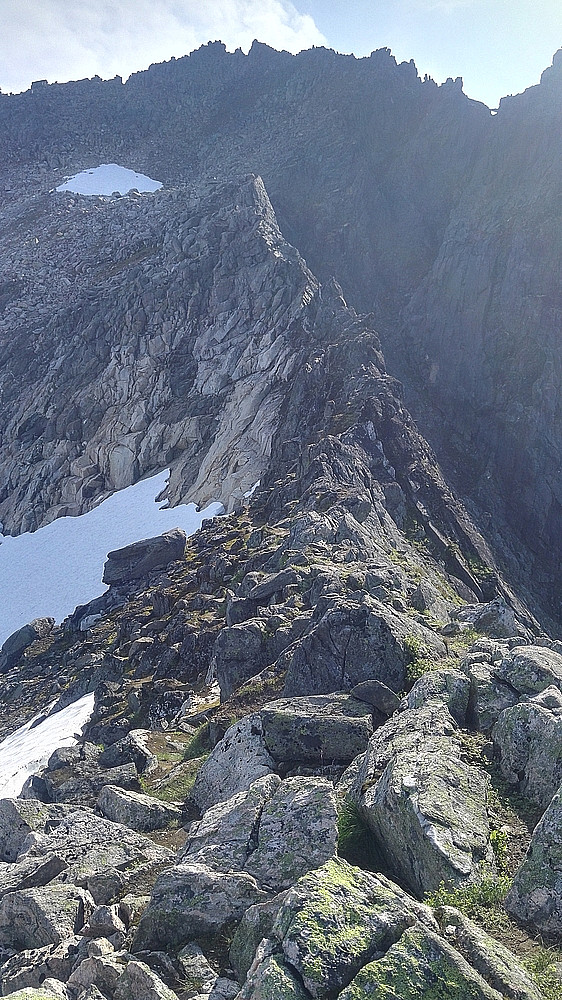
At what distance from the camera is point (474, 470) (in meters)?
57.8

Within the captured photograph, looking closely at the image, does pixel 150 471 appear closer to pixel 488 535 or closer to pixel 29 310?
pixel 488 535

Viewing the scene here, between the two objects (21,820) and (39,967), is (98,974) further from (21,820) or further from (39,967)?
(21,820)

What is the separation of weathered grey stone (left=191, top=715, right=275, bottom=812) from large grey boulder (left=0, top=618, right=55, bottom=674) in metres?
20.6

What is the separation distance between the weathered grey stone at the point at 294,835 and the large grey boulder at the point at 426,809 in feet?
1.55

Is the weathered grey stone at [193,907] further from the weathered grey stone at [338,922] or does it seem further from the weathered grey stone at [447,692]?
the weathered grey stone at [447,692]

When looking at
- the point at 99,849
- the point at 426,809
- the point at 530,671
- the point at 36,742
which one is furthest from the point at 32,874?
the point at 36,742

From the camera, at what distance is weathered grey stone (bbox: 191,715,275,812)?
39.5 feet

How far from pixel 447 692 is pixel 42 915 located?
21.2 ft

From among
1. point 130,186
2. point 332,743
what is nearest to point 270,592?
point 332,743

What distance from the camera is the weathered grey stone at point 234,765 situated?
1205cm

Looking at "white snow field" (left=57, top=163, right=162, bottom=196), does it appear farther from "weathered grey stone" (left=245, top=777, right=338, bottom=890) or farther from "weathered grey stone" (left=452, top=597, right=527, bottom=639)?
"weathered grey stone" (left=245, top=777, right=338, bottom=890)

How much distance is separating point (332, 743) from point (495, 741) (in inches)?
115

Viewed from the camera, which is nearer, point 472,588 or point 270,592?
point 270,592

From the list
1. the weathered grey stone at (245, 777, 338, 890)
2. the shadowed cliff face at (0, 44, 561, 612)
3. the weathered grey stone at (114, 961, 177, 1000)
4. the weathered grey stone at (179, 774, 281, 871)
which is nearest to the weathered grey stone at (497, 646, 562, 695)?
the weathered grey stone at (245, 777, 338, 890)
